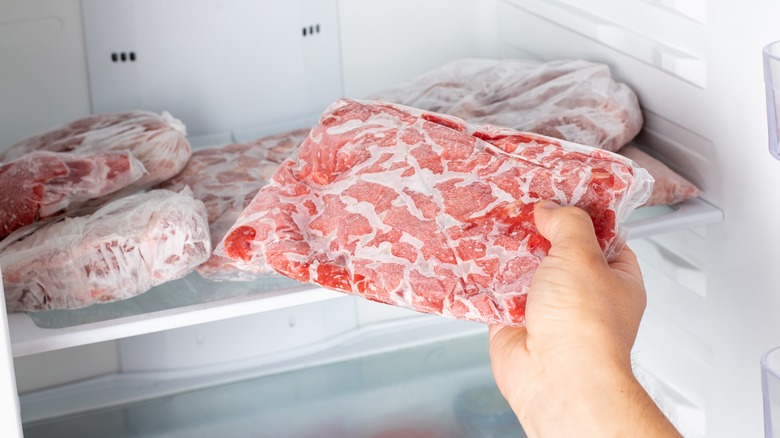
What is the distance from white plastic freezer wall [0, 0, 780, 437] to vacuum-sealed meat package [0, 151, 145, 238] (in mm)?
215

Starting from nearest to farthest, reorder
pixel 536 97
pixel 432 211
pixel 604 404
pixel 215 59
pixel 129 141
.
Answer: pixel 604 404 → pixel 432 211 → pixel 129 141 → pixel 536 97 → pixel 215 59

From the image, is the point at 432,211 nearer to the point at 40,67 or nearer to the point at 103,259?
the point at 103,259

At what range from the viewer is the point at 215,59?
5.33 feet

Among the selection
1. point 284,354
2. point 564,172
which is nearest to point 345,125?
point 564,172

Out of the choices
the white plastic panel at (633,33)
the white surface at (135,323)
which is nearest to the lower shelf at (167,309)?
the white surface at (135,323)

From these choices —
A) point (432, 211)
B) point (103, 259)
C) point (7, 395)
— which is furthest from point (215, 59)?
point (7, 395)

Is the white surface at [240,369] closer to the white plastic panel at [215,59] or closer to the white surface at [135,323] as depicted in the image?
the white plastic panel at [215,59]

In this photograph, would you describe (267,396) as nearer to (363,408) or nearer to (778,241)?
(363,408)

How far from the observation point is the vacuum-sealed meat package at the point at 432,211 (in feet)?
3.40

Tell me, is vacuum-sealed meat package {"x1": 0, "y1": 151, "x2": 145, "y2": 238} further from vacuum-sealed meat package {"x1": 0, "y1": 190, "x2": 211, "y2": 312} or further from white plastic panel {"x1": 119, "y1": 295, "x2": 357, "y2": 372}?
white plastic panel {"x1": 119, "y1": 295, "x2": 357, "y2": 372}

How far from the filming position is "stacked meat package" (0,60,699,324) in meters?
1.05

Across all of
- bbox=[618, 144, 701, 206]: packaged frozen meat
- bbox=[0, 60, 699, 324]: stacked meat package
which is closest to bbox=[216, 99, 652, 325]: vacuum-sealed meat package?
bbox=[0, 60, 699, 324]: stacked meat package

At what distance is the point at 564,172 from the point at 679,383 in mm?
602

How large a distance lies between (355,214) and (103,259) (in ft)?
1.00
